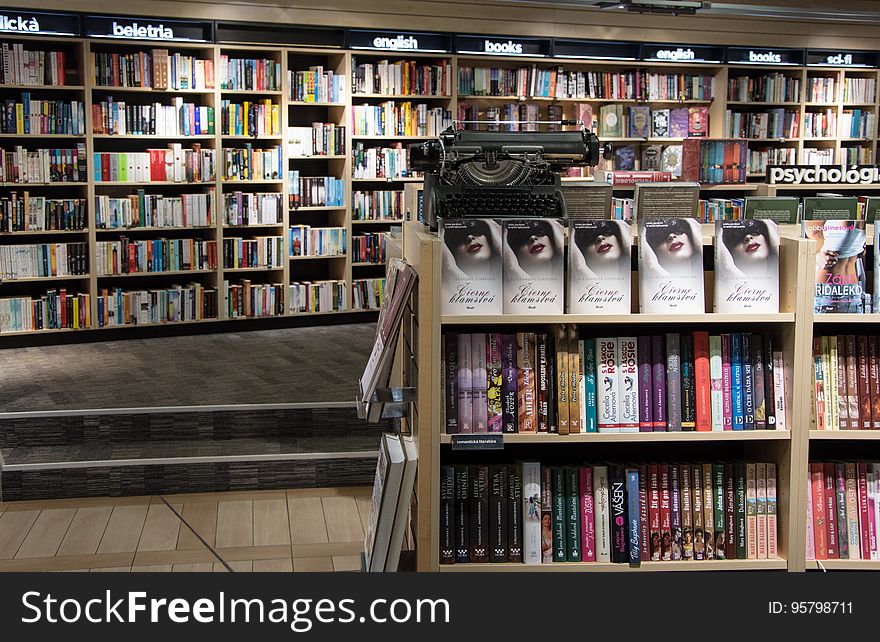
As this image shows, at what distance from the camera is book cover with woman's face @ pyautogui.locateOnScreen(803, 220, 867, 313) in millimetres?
2965

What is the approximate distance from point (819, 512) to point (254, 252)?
5.70 metres

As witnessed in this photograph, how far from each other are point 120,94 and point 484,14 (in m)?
2.91

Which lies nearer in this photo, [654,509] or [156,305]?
[654,509]

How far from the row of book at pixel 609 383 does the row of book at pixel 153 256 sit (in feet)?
17.2

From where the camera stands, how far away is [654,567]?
2963 millimetres

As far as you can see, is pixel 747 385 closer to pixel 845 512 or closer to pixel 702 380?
pixel 702 380

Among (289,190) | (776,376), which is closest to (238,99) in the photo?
(289,190)

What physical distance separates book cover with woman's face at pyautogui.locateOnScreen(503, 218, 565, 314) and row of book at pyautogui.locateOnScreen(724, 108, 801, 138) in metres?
7.08

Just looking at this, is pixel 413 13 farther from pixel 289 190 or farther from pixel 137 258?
pixel 137 258

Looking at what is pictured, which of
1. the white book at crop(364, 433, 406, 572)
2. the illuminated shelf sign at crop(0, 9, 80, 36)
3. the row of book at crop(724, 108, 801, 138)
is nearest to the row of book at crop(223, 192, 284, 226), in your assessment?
the illuminated shelf sign at crop(0, 9, 80, 36)

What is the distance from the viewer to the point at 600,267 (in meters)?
2.91

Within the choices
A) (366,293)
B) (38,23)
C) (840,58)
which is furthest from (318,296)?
(840,58)

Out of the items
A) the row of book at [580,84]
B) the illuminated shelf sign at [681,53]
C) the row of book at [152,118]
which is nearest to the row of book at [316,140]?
the row of book at [152,118]

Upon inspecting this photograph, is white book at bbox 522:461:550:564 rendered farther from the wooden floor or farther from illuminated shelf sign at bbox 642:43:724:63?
illuminated shelf sign at bbox 642:43:724:63
